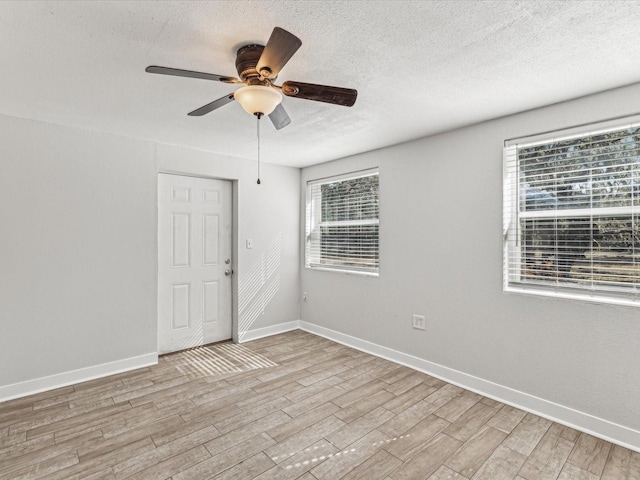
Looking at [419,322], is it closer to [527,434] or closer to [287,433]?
[527,434]

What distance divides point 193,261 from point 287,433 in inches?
92.7

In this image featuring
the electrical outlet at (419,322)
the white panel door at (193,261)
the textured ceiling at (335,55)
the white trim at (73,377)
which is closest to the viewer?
the textured ceiling at (335,55)

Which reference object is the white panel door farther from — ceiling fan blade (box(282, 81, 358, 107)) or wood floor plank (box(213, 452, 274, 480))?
ceiling fan blade (box(282, 81, 358, 107))

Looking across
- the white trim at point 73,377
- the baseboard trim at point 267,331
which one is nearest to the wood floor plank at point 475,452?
the baseboard trim at point 267,331

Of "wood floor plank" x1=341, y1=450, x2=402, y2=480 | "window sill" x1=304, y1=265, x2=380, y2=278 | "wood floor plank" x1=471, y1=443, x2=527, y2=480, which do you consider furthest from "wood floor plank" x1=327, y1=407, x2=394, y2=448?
"window sill" x1=304, y1=265, x2=380, y2=278

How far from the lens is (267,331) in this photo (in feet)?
14.7

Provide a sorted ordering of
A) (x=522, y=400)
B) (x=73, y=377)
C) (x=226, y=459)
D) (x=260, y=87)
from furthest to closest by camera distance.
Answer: (x=73, y=377), (x=522, y=400), (x=226, y=459), (x=260, y=87)

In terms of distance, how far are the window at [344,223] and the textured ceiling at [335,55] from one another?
1233 millimetres

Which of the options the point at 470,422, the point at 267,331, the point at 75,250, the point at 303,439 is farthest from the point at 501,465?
the point at 75,250

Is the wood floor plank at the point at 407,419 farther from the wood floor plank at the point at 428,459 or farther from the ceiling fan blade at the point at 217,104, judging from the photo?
the ceiling fan blade at the point at 217,104

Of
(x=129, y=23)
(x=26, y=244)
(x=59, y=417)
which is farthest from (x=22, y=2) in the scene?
(x=59, y=417)

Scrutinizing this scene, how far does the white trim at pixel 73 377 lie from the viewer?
2.78 m

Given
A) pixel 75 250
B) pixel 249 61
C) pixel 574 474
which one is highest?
pixel 249 61

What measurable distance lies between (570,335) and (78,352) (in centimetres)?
407
